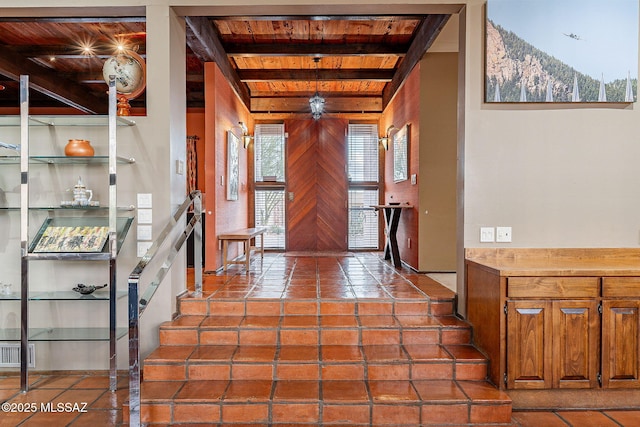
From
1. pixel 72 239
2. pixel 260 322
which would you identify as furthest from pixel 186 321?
pixel 72 239

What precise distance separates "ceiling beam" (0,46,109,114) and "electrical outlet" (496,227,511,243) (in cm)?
417

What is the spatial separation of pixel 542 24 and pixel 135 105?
705 cm

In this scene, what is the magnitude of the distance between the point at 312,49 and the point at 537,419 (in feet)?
15.9

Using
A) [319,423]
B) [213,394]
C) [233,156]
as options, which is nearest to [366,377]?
[319,423]

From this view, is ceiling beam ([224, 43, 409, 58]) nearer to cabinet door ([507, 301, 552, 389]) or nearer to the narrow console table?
the narrow console table

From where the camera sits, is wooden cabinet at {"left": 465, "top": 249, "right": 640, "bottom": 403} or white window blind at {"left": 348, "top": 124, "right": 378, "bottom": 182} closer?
wooden cabinet at {"left": 465, "top": 249, "right": 640, "bottom": 403}

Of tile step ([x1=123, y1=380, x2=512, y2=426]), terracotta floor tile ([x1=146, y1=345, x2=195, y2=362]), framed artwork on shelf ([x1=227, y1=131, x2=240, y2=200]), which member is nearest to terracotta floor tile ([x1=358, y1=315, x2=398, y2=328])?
tile step ([x1=123, y1=380, x2=512, y2=426])

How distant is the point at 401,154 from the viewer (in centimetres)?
607

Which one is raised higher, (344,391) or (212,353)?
(212,353)

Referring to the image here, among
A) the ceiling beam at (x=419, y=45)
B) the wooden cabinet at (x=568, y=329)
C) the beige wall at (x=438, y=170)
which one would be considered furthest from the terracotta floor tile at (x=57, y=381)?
the ceiling beam at (x=419, y=45)

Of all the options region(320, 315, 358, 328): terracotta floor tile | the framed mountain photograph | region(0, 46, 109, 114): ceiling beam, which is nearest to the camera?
the framed mountain photograph

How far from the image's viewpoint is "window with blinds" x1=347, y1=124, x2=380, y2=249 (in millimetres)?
7898

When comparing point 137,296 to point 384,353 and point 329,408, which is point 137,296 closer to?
point 329,408

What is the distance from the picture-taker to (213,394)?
8.38ft
